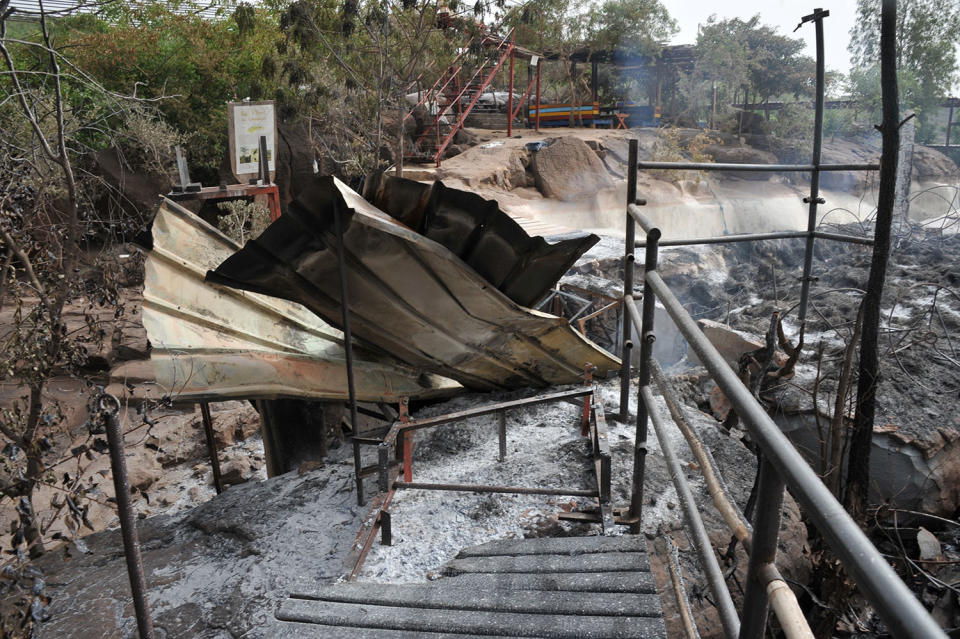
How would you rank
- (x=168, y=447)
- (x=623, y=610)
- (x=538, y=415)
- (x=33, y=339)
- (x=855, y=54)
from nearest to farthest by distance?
(x=623, y=610)
(x=33, y=339)
(x=538, y=415)
(x=168, y=447)
(x=855, y=54)

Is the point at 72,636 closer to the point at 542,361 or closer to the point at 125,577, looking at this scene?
the point at 125,577

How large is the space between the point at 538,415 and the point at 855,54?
820 centimetres

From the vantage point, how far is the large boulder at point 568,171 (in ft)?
51.2

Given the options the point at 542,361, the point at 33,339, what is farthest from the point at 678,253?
the point at 33,339

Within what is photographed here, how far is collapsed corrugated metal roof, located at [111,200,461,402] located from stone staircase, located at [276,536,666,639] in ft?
5.85

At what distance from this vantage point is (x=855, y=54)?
8859mm

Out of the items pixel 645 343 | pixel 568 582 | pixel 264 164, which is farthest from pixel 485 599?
pixel 264 164

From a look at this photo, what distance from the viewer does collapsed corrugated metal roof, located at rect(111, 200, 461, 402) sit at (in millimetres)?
3631

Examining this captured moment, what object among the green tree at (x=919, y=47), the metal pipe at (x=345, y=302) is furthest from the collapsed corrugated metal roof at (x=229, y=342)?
the green tree at (x=919, y=47)

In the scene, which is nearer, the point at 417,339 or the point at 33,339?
the point at 33,339

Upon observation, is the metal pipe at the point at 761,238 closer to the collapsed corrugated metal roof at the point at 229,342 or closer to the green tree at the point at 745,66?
the collapsed corrugated metal roof at the point at 229,342

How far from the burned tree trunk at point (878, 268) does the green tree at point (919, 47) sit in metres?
1.19

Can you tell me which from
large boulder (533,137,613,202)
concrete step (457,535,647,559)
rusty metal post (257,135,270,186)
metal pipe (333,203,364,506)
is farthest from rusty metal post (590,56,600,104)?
concrete step (457,535,647,559)

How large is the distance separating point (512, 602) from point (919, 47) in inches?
461
